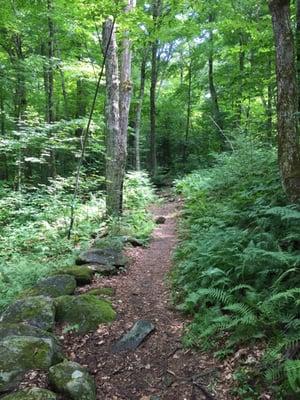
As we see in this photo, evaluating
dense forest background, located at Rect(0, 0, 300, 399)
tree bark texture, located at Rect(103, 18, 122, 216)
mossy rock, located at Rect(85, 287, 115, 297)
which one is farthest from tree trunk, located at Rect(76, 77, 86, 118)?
mossy rock, located at Rect(85, 287, 115, 297)

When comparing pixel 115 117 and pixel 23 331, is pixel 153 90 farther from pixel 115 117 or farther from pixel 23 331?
pixel 23 331

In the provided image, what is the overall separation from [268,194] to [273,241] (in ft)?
7.58

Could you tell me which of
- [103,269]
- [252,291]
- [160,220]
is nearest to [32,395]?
[252,291]

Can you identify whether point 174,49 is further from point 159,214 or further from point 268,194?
point 268,194

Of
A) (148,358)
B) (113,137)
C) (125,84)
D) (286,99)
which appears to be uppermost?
(125,84)

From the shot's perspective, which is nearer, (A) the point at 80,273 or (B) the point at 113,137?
(A) the point at 80,273

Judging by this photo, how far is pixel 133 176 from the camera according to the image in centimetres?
1688

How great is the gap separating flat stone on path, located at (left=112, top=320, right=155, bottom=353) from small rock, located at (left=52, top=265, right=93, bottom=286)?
1.88 m

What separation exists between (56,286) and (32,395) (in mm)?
2750

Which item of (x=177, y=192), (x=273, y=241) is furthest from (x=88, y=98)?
(x=273, y=241)

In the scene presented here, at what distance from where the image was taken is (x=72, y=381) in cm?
367

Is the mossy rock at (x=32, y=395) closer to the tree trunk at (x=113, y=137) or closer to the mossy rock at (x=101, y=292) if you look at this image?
the mossy rock at (x=101, y=292)

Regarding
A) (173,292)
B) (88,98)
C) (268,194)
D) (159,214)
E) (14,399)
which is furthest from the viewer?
(88,98)

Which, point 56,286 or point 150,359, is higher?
point 56,286
